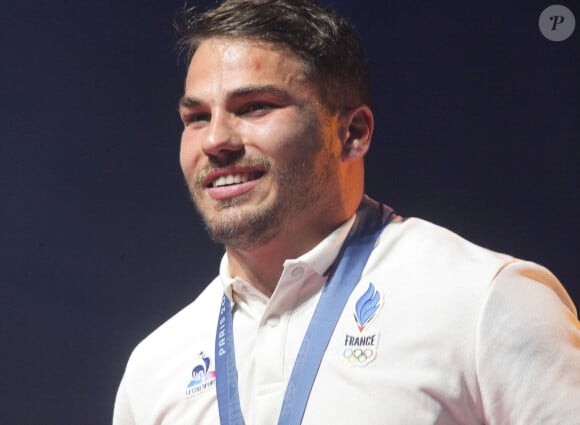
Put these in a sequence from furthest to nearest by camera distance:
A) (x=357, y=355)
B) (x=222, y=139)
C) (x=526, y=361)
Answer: (x=222, y=139) < (x=357, y=355) < (x=526, y=361)

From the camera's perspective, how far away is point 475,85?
90.6 inches

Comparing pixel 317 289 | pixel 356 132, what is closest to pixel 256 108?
pixel 356 132

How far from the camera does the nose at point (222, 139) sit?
5.63 ft

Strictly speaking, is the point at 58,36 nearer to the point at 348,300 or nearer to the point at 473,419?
the point at 348,300

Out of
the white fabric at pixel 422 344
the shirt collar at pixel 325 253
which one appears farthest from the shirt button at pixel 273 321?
the shirt collar at pixel 325 253

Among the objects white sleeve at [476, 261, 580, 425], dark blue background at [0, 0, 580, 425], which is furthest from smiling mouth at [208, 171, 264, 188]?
dark blue background at [0, 0, 580, 425]

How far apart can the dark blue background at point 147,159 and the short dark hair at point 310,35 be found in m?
0.43

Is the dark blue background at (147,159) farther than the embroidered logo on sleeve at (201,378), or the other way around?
the dark blue background at (147,159)

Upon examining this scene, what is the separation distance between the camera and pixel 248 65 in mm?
1774

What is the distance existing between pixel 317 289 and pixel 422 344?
0.29 meters

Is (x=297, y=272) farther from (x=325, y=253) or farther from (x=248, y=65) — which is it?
(x=248, y=65)

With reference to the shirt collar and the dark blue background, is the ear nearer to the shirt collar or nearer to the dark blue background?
the shirt collar

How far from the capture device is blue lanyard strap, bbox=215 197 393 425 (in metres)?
1.57

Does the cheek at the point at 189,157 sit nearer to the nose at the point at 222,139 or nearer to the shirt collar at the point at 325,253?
the nose at the point at 222,139
